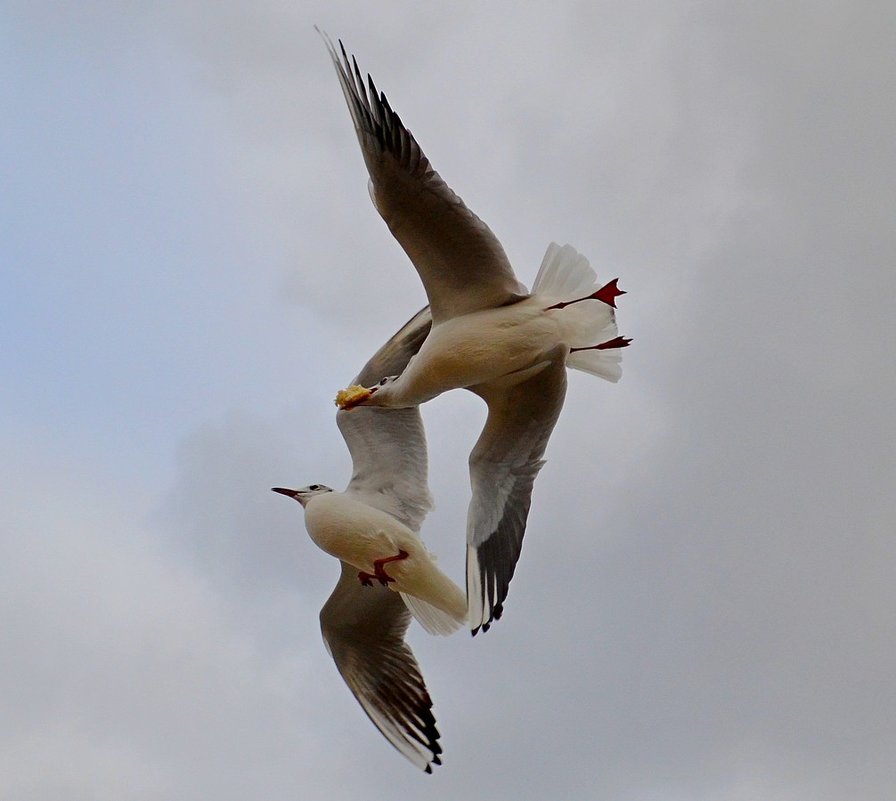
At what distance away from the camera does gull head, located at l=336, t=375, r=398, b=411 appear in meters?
7.90

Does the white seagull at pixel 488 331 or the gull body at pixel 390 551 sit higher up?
the white seagull at pixel 488 331

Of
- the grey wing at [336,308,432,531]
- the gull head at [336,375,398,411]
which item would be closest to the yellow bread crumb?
the gull head at [336,375,398,411]

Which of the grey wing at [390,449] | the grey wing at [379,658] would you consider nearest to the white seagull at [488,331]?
the grey wing at [390,449]

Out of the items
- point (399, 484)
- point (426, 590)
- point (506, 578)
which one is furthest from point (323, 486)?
point (506, 578)

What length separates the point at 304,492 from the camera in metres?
8.78

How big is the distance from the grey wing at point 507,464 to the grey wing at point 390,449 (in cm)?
104

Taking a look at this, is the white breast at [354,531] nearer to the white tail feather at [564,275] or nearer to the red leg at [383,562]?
the red leg at [383,562]

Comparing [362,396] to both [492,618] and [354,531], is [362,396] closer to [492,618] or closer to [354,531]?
[354,531]

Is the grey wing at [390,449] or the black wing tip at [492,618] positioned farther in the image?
the grey wing at [390,449]

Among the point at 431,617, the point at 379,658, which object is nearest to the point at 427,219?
the point at 431,617

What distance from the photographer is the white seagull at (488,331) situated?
6891 millimetres

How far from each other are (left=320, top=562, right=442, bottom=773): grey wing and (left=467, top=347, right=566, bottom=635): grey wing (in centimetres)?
125

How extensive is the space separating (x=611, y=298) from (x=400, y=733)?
2.74m

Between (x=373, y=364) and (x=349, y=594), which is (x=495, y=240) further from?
(x=349, y=594)
